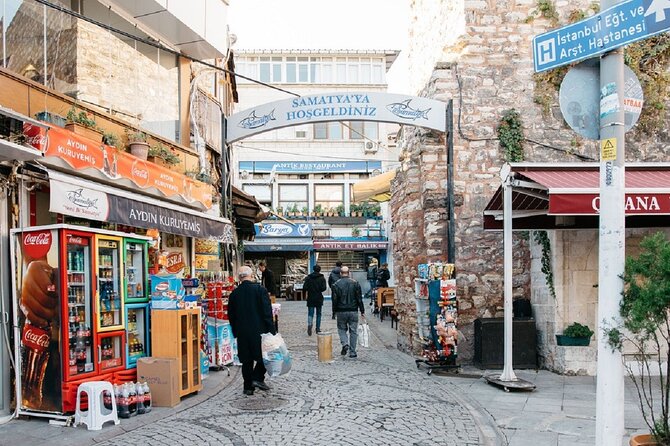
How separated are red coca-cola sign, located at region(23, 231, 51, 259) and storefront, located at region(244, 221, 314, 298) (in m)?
21.7

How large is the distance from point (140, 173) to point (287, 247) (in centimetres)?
2010

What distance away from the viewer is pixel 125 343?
24.0 feet

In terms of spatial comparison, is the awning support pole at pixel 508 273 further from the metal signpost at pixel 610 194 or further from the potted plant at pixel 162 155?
the potted plant at pixel 162 155

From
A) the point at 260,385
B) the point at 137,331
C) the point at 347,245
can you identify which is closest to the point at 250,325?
the point at 260,385

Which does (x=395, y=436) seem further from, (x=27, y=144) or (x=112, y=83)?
(x=112, y=83)

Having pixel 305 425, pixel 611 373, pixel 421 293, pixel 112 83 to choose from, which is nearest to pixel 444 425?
pixel 305 425

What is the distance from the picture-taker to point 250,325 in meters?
7.98

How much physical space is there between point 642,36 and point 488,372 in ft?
21.6

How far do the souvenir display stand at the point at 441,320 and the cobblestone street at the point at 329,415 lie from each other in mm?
482

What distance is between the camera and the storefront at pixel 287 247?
96.0 ft

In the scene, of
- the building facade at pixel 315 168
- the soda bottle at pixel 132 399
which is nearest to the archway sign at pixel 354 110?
the soda bottle at pixel 132 399

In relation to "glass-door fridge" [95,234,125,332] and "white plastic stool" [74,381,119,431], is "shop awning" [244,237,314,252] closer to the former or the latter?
"glass-door fridge" [95,234,125,332]

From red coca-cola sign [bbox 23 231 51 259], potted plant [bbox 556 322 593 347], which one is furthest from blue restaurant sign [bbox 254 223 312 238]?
red coca-cola sign [bbox 23 231 51 259]

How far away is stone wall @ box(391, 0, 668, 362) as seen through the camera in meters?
10.6
